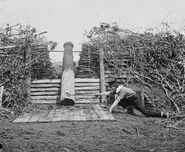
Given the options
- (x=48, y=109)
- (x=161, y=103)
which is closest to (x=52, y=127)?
(x=48, y=109)

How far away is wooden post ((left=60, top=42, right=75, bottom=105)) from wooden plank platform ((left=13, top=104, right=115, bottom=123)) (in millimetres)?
639

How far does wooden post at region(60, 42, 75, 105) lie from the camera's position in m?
9.51

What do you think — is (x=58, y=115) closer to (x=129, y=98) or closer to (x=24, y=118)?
(x=24, y=118)

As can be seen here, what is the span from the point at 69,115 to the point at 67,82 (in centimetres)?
239

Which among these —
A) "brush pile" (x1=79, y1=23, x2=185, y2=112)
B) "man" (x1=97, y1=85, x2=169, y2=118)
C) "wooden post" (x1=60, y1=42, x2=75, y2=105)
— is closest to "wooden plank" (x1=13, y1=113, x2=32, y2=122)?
"wooden post" (x1=60, y1=42, x2=75, y2=105)

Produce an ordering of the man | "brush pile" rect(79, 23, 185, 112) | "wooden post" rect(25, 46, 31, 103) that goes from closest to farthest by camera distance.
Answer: the man → "brush pile" rect(79, 23, 185, 112) → "wooden post" rect(25, 46, 31, 103)

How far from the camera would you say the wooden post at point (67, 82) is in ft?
31.2

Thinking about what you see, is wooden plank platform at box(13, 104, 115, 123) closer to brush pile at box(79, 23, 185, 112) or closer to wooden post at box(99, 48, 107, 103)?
wooden post at box(99, 48, 107, 103)

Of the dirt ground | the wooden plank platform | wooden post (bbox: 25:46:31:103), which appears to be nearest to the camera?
the dirt ground

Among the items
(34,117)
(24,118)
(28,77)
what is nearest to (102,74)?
(28,77)

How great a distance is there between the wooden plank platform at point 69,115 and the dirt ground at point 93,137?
390mm

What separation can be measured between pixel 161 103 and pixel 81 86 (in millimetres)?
3123

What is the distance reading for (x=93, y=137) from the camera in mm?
5438

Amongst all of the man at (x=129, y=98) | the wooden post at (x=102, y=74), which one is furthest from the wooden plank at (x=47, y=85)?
the man at (x=129, y=98)
